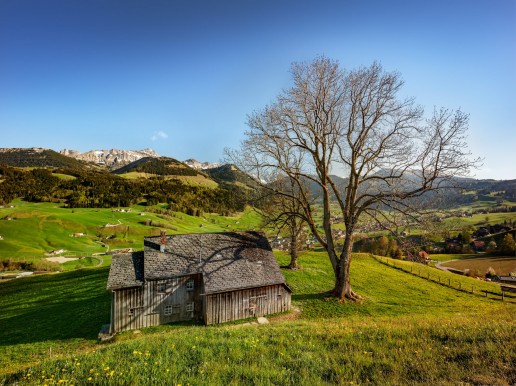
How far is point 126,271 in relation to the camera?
22.0 metres

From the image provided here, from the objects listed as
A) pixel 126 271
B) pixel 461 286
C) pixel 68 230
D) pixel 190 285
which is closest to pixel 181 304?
pixel 190 285

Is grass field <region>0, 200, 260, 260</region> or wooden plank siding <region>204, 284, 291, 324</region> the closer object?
wooden plank siding <region>204, 284, 291, 324</region>

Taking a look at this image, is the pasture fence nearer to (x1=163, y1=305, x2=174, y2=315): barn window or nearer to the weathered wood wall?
the weathered wood wall

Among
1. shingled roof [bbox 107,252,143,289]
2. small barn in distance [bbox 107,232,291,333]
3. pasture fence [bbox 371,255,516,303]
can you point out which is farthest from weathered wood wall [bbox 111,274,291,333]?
pasture fence [bbox 371,255,516,303]

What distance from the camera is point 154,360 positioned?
27.1 ft

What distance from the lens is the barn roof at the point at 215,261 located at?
882 inches

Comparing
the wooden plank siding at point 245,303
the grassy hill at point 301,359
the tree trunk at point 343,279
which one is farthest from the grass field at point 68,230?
the grassy hill at point 301,359

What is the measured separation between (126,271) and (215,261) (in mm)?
7678

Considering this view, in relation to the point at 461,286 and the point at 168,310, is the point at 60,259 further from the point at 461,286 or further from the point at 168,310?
the point at 461,286

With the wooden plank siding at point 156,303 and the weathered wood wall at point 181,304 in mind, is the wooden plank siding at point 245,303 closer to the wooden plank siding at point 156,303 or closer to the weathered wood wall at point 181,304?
the weathered wood wall at point 181,304

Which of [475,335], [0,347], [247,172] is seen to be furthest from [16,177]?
[475,335]

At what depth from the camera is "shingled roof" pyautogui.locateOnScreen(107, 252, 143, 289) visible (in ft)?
68.7

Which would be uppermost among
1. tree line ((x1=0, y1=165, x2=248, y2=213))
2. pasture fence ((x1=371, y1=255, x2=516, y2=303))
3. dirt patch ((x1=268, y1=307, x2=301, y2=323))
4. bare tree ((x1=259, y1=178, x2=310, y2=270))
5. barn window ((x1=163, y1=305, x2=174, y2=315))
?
tree line ((x1=0, y1=165, x2=248, y2=213))

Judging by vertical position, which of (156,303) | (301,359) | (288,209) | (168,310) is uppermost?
(288,209)
